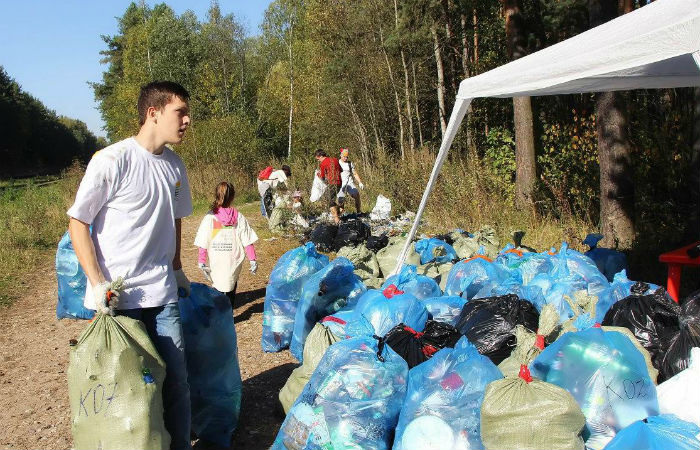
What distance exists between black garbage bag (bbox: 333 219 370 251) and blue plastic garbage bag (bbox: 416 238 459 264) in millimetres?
2775

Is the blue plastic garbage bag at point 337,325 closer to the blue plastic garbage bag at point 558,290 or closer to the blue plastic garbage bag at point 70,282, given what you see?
the blue plastic garbage bag at point 558,290

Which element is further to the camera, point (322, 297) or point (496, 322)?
point (322, 297)

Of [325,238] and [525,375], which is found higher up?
[525,375]

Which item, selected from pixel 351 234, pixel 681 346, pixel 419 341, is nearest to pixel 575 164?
pixel 351 234

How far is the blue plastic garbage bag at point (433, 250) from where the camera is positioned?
19.9 ft

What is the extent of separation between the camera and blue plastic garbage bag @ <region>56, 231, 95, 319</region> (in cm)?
509

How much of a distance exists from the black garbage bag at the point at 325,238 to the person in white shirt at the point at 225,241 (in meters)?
3.29

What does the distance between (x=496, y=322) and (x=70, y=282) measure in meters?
3.51

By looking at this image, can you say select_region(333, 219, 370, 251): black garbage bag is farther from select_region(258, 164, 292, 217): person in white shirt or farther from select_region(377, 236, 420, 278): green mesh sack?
select_region(258, 164, 292, 217): person in white shirt

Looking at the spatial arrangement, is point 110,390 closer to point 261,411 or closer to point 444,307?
point 261,411

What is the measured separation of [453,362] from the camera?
9.16 feet

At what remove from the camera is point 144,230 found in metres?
2.62

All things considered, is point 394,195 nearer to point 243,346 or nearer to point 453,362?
point 243,346

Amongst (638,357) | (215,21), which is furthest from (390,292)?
(215,21)
